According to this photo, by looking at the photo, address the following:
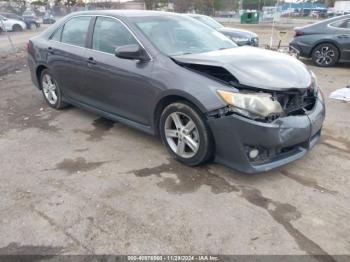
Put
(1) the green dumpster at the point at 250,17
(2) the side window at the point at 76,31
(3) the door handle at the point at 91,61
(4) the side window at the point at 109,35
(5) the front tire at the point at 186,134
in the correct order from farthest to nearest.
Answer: (1) the green dumpster at the point at 250,17
(2) the side window at the point at 76,31
(3) the door handle at the point at 91,61
(4) the side window at the point at 109,35
(5) the front tire at the point at 186,134

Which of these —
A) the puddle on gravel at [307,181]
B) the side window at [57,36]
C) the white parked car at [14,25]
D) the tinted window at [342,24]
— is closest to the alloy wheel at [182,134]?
the puddle on gravel at [307,181]

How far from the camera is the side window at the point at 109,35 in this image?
13.7 feet

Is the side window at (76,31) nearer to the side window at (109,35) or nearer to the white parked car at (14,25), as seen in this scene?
the side window at (109,35)

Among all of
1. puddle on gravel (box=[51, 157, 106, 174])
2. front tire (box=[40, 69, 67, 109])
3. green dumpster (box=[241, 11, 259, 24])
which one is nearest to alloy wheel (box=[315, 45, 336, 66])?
front tire (box=[40, 69, 67, 109])

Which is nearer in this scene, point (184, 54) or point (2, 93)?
point (184, 54)

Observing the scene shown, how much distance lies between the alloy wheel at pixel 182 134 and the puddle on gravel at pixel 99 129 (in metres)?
1.25

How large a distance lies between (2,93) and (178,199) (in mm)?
5505

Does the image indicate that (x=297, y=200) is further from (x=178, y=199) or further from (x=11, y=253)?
(x=11, y=253)

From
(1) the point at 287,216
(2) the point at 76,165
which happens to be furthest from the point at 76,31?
(1) the point at 287,216

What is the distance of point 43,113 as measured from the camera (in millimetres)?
5746

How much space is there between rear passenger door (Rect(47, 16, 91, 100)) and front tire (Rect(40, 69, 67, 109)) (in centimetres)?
22

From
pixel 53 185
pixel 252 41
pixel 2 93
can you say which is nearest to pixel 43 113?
pixel 2 93

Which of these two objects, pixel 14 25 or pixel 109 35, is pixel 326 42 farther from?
pixel 14 25

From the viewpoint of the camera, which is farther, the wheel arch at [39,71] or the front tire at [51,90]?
the wheel arch at [39,71]
